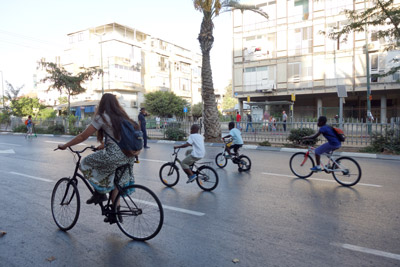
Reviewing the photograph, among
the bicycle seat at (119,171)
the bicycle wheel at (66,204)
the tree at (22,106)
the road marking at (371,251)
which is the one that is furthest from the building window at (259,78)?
the bicycle seat at (119,171)

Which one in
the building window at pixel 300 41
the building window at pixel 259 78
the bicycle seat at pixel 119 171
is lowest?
the bicycle seat at pixel 119 171

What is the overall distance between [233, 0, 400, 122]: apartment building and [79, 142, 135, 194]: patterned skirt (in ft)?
86.9

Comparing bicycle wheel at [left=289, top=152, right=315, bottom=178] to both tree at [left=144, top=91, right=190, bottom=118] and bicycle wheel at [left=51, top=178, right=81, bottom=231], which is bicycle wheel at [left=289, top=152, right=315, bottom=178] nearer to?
bicycle wheel at [left=51, top=178, right=81, bottom=231]

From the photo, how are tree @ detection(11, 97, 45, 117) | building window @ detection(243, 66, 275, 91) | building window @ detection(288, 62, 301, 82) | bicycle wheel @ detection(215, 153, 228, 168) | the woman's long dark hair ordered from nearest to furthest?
1. the woman's long dark hair
2. bicycle wheel @ detection(215, 153, 228, 168)
3. tree @ detection(11, 97, 45, 117)
4. building window @ detection(288, 62, 301, 82)
5. building window @ detection(243, 66, 275, 91)

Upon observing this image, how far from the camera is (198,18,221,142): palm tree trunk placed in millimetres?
17266

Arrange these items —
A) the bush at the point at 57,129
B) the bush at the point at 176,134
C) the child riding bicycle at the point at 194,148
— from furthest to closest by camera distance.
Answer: the bush at the point at 57,129
the bush at the point at 176,134
the child riding bicycle at the point at 194,148

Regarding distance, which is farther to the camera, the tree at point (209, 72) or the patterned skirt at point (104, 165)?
the tree at point (209, 72)

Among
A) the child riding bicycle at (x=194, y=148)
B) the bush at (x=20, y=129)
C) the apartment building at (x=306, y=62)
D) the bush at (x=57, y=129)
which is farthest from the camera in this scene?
the apartment building at (x=306, y=62)

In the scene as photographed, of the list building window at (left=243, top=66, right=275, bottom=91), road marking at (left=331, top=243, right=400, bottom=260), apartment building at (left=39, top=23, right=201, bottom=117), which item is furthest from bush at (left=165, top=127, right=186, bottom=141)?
apartment building at (left=39, top=23, right=201, bottom=117)

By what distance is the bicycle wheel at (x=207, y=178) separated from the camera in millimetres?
6461

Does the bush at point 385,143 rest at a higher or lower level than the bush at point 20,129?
lower

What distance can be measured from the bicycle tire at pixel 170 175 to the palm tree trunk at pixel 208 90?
34.2ft

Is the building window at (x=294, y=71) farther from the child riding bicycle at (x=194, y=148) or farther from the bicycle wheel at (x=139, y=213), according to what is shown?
the bicycle wheel at (x=139, y=213)

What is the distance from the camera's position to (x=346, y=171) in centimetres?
700
